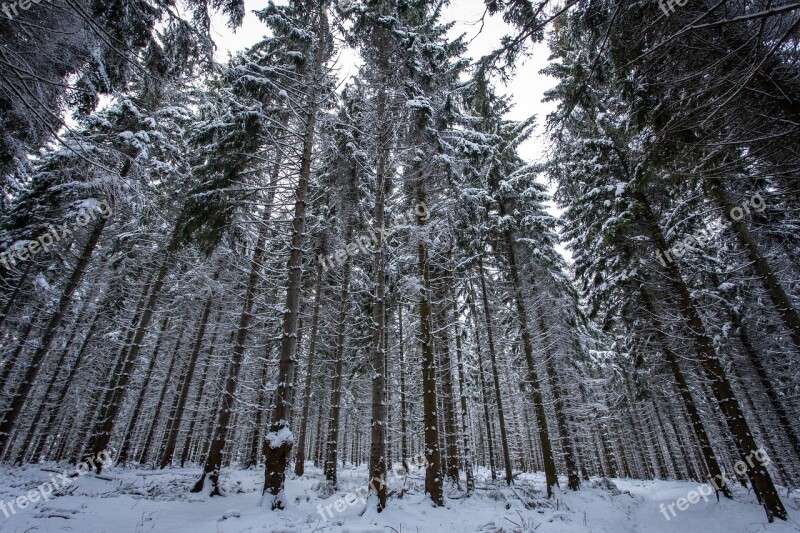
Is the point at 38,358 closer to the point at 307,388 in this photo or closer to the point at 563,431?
the point at 307,388

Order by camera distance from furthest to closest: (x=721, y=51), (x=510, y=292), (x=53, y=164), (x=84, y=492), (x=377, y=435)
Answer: (x=510, y=292), (x=53, y=164), (x=84, y=492), (x=377, y=435), (x=721, y=51)

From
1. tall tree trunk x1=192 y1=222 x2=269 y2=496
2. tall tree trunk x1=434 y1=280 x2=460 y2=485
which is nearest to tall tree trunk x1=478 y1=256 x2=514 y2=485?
tall tree trunk x1=434 y1=280 x2=460 y2=485

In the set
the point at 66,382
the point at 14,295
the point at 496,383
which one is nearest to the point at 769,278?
the point at 496,383

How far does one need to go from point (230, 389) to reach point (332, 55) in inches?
411

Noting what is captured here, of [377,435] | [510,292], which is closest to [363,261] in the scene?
[510,292]

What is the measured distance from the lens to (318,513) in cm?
655

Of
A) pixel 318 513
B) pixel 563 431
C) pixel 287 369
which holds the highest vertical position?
pixel 287 369

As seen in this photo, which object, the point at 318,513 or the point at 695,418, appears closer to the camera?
the point at 318,513

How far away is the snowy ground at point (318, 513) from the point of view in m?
5.52

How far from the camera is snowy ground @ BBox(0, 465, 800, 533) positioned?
18.1 feet

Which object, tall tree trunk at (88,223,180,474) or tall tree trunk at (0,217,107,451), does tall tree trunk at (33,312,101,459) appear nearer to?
tall tree trunk at (0,217,107,451)

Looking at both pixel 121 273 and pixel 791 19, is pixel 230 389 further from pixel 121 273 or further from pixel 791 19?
pixel 791 19

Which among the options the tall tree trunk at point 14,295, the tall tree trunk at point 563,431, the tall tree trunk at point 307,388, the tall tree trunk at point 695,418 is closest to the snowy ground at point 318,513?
the tall tree trunk at point 563,431

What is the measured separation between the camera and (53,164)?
37.5 ft
